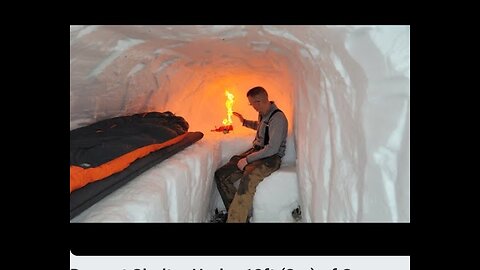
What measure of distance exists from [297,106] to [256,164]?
1.96 feet

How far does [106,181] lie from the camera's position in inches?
58.8

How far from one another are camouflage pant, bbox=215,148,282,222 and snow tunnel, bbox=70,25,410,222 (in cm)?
11

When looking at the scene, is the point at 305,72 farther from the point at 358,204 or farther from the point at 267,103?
the point at 358,204

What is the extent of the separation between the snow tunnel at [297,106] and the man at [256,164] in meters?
0.12

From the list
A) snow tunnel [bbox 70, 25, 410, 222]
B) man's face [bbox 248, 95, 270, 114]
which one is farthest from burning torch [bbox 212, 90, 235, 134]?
man's face [bbox 248, 95, 270, 114]

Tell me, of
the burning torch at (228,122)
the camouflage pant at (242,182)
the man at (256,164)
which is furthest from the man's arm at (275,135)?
the burning torch at (228,122)

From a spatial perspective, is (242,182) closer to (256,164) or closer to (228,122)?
(256,164)

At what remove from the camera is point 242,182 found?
9.37ft

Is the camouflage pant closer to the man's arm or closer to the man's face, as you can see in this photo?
the man's arm

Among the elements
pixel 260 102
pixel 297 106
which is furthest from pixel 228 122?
pixel 297 106

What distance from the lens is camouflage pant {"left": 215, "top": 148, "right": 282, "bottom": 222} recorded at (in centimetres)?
277

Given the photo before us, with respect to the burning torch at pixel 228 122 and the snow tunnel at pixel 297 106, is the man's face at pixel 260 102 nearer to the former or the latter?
the snow tunnel at pixel 297 106

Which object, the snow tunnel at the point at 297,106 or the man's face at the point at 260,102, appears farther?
the man's face at the point at 260,102

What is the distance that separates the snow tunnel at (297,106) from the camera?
1.06 m
